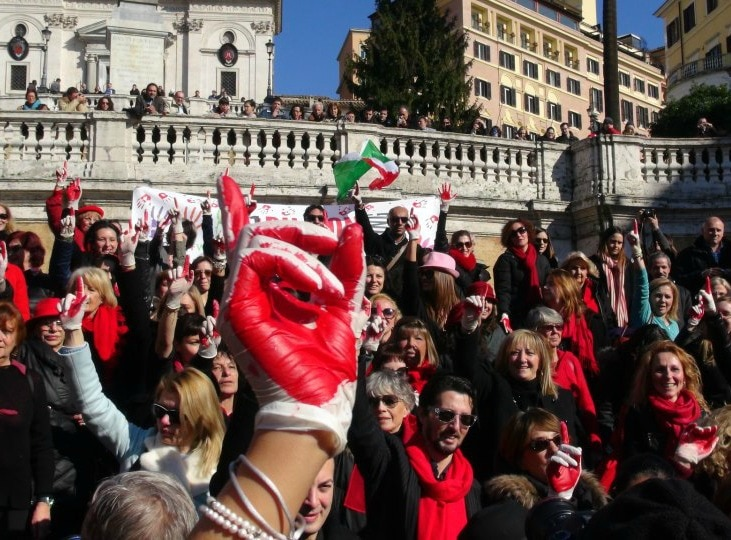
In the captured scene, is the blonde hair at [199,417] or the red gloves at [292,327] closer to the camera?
the red gloves at [292,327]

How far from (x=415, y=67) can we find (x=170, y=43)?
85.4ft

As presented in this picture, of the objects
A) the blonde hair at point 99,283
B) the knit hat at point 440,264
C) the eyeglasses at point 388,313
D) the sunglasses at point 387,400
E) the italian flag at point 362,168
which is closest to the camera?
the sunglasses at point 387,400

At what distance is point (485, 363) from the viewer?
6.46 meters

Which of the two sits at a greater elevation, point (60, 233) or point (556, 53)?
point (556, 53)

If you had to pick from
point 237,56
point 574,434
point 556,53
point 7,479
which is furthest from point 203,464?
point 556,53

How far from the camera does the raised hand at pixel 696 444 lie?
5.09m

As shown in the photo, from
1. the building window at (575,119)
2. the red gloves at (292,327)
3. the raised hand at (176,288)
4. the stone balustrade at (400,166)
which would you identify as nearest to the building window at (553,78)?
the building window at (575,119)

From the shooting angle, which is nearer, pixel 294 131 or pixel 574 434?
pixel 574 434

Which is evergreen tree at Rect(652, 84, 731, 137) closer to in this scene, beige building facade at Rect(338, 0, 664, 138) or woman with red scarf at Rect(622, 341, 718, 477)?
beige building facade at Rect(338, 0, 664, 138)

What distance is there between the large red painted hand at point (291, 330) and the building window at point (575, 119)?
267 feet

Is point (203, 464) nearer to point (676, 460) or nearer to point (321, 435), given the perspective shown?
point (676, 460)

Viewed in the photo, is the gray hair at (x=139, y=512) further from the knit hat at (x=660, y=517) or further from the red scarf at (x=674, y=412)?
the red scarf at (x=674, y=412)

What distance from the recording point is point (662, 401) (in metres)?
6.39

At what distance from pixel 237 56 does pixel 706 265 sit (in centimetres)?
5230
